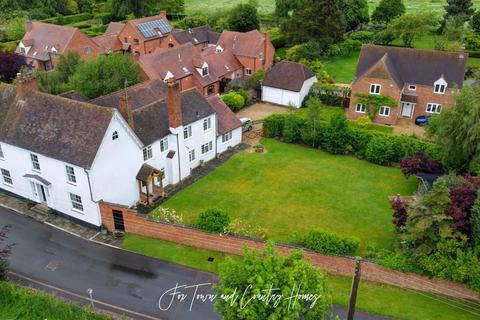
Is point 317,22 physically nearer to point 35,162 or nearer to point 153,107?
point 153,107

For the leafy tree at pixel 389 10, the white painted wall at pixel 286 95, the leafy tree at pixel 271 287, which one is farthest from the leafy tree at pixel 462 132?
the leafy tree at pixel 389 10

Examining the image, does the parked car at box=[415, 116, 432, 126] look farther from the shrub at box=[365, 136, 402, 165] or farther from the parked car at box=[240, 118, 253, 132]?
the parked car at box=[240, 118, 253, 132]

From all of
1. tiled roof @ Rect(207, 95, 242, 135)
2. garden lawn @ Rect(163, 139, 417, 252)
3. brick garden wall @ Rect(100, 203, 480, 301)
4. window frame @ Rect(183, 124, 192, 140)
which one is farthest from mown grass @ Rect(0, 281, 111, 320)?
tiled roof @ Rect(207, 95, 242, 135)

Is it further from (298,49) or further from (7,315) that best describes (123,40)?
(7,315)

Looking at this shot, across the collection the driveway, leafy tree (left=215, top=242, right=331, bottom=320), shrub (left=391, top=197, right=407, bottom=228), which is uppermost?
leafy tree (left=215, top=242, right=331, bottom=320)

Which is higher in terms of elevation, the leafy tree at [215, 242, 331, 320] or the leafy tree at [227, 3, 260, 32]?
the leafy tree at [227, 3, 260, 32]

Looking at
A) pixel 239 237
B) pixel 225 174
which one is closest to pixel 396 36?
pixel 225 174
